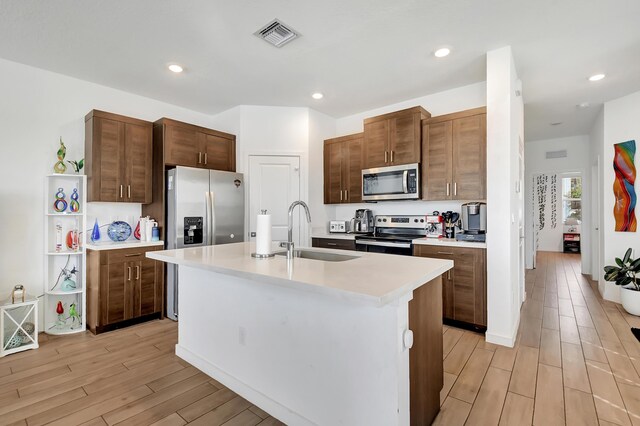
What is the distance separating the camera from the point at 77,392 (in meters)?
2.07

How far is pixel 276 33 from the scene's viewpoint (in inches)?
97.8

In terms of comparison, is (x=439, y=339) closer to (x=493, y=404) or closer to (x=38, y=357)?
(x=493, y=404)

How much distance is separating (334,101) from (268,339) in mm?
3211

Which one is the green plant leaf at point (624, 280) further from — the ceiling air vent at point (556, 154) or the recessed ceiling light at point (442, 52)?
the recessed ceiling light at point (442, 52)

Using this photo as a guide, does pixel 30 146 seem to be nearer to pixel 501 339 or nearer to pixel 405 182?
pixel 405 182

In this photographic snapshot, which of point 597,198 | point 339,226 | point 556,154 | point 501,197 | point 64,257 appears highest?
Result: point 556,154

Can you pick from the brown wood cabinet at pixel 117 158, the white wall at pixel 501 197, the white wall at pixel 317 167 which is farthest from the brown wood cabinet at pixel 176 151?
the white wall at pixel 501 197

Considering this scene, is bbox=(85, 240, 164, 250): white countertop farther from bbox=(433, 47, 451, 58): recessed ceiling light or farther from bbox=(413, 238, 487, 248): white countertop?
bbox=(433, 47, 451, 58): recessed ceiling light

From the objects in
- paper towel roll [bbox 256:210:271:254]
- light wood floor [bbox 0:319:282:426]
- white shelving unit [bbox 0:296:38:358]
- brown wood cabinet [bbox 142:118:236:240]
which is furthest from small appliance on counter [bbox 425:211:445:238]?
Result: white shelving unit [bbox 0:296:38:358]

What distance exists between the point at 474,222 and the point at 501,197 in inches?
18.3

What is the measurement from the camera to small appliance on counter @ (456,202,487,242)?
119 inches

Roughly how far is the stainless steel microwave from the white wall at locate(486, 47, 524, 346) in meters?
0.92

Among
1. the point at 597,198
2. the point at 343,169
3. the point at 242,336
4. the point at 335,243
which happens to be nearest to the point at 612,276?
the point at 597,198

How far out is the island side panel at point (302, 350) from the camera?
1.36 m
